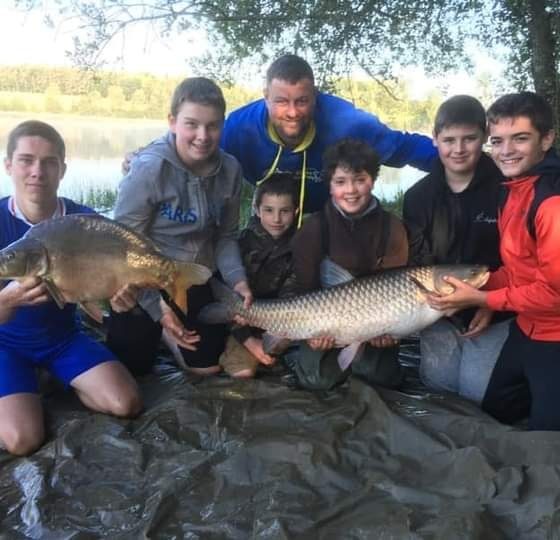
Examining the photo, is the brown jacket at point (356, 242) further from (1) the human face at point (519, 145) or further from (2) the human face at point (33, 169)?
(2) the human face at point (33, 169)

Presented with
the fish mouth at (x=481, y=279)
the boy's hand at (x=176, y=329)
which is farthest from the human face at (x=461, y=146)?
the boy's hand at (x=176, y=329)

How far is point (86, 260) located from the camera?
83.1 inches

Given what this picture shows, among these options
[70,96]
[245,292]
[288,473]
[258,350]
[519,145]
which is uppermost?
[70,96]

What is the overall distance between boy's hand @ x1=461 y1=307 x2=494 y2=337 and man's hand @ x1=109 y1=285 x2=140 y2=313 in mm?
1273

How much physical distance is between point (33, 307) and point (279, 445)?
106cm

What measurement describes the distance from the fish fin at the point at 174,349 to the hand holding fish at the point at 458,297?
1.09 m

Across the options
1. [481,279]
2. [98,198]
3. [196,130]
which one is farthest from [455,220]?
[98,198]

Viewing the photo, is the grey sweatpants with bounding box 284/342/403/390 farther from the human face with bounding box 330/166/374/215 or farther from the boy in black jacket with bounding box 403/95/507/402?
the human face with bounding box 330/166/374/215

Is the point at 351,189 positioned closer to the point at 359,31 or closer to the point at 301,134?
the point at 301,134

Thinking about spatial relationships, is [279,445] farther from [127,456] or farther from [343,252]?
[343,252]

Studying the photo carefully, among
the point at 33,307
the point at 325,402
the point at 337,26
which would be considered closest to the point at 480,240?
the point at 325,402

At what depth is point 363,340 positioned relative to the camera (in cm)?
241

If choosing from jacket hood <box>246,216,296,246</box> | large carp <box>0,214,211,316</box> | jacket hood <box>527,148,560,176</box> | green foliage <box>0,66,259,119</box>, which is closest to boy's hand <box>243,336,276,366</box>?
jacket hood <box>246,216,296,246</box>

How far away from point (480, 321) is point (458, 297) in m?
0.33
